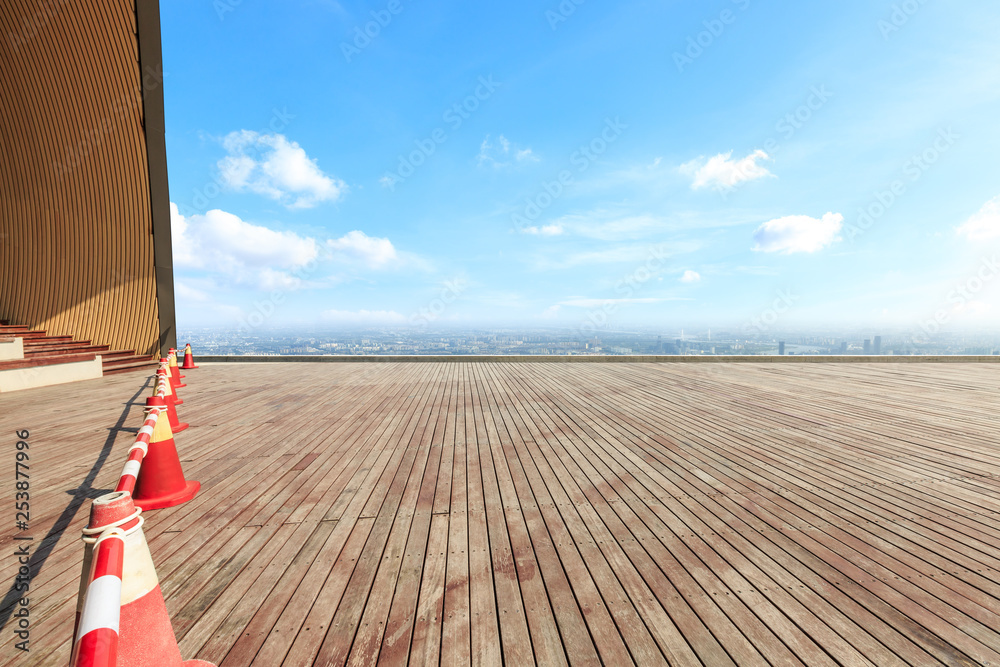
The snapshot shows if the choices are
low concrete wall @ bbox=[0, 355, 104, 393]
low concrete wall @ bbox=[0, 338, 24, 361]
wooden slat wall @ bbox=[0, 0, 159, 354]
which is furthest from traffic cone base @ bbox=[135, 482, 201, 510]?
wooden slat wall @ bbox=[0, 0, 159, 354]

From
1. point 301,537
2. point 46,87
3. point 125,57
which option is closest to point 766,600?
point 301,537

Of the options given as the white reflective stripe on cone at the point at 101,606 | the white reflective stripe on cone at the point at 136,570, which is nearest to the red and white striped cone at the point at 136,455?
the white reflective stripe on cone at the point at 136,570

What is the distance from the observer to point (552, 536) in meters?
2.32

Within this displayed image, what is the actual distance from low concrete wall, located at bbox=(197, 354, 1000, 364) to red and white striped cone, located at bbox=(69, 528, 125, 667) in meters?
10.3

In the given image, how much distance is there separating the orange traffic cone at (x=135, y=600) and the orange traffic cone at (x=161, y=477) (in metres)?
1.88

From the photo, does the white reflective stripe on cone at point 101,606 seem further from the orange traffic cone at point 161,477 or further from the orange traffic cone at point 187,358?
the orange traffic cone at point 187,358

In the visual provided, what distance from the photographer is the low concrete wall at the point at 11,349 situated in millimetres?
7805

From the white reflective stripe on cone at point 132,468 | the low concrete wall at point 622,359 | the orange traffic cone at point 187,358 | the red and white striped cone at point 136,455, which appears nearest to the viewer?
the red and white striped cone at point 136,455

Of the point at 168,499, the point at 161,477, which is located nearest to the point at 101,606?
the point at 168,499

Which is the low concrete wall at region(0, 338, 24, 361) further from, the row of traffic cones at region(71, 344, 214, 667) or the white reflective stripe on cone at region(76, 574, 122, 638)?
the white reflective stripe on cone at region(76, 574, 122, 638)

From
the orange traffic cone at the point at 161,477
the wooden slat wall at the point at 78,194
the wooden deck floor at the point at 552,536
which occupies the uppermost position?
the wooden slat wall at the point at 78,194

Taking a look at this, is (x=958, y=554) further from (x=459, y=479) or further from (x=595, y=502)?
(x=459, y=479)

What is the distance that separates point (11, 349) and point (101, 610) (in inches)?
453

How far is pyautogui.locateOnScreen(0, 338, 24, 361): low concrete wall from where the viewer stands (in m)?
7.81
